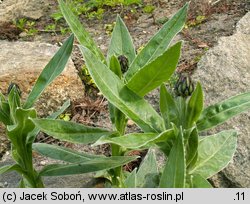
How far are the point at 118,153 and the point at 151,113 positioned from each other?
40 centimetres

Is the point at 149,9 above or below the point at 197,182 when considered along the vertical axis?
above

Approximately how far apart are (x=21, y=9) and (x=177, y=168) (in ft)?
12.8

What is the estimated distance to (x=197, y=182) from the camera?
2.03m

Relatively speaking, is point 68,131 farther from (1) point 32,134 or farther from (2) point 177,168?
(2) point 177,168

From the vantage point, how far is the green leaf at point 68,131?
193 centimetres

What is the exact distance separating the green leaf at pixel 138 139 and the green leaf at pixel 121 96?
4.0 inches

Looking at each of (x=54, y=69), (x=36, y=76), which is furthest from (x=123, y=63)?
(x=36, y=76)

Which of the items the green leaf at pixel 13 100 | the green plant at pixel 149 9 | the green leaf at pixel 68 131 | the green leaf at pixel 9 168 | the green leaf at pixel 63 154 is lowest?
the green leaf at pixel 9 168

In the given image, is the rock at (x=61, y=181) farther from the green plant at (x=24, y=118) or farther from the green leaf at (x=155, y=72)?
the green leaf at (x=155, y=72)

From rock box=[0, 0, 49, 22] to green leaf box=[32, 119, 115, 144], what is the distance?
3160mm

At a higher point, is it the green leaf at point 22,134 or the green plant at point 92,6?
the green plant at point 92,6

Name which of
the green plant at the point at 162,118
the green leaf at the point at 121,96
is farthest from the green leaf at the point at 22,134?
the green leaf at the point at 121,96
